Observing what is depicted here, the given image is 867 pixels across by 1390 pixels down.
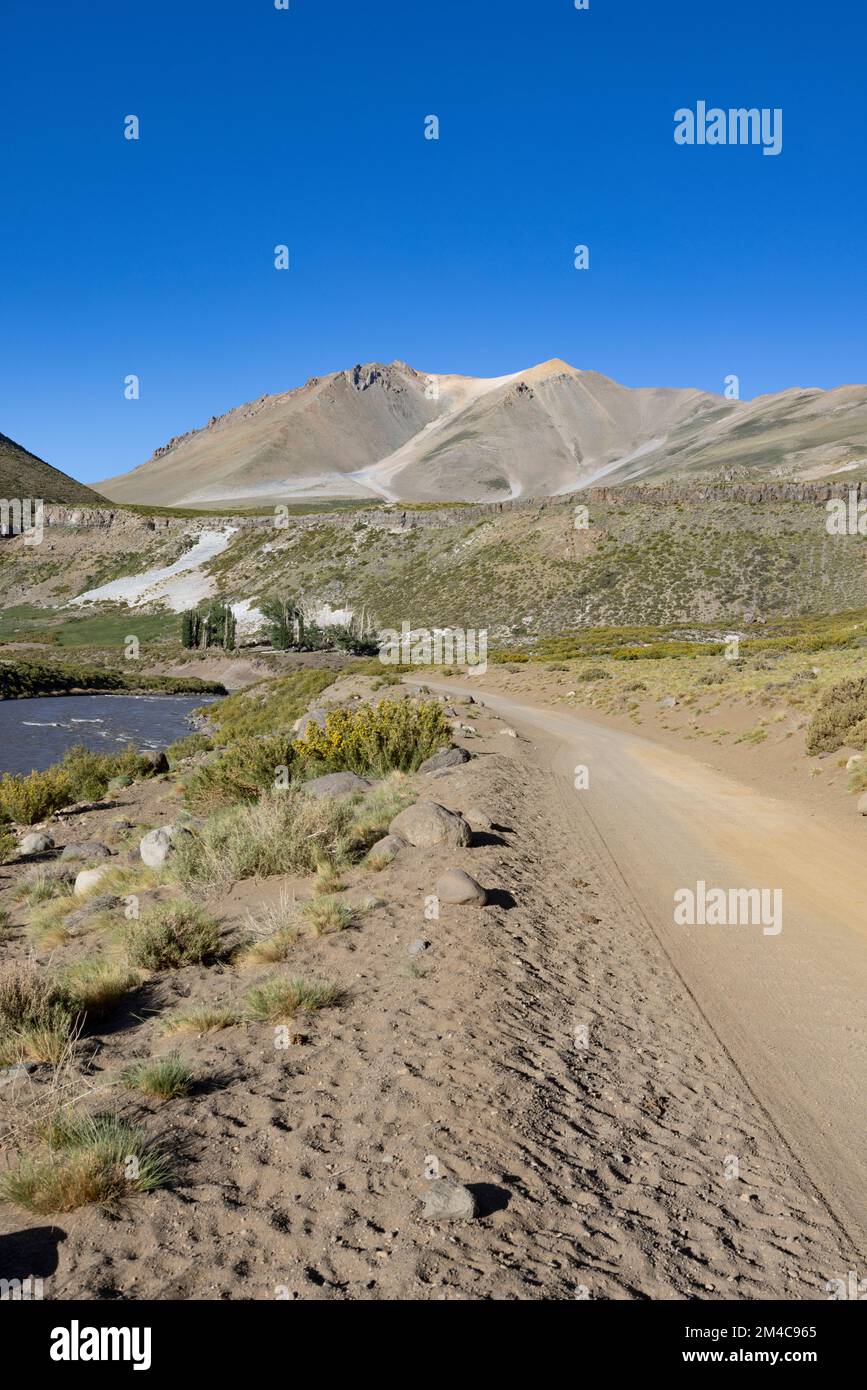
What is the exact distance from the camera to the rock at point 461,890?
7.80 m

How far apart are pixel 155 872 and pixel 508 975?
5774mm

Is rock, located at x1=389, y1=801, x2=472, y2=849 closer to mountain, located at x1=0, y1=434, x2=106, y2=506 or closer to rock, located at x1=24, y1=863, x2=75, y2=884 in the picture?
rock, located at x1=24, y1=863, x2=75, y2=884

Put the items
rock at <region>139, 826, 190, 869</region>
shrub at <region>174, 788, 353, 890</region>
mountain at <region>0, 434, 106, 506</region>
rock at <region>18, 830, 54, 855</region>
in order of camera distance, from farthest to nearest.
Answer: mountain at <region>0, 434, 106, 506</region>
rock at <region>18, 830, 54, 855</region>
rock at <region>139, 826, 190, 869</region>
shrub at <region>174, 788, 353, 890</region>

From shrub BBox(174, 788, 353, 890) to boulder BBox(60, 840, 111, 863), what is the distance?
3.20m

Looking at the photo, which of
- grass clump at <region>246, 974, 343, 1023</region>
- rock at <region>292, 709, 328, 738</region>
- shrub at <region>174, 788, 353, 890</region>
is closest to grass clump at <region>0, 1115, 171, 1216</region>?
grass clump at <region>246, 974, 343, 1023</region>

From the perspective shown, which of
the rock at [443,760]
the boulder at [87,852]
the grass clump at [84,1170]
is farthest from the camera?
the rock at [443,760]

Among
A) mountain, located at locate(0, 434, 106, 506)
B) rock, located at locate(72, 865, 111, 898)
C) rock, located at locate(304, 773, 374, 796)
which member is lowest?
rock, located at locate(72, 865, 111, 898)

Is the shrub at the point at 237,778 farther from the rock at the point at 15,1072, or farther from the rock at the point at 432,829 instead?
the rock at the point at 15,1072

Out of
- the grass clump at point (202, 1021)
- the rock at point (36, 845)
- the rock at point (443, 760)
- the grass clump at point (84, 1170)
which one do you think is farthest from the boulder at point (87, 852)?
the grass clump at point (84, 1170)

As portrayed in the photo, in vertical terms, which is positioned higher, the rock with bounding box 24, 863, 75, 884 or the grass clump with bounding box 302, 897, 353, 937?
the grass clump with bounding box 302, 897, 353, 937

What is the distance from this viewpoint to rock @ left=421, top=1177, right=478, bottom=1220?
11.6 ft

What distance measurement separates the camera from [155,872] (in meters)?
10.3

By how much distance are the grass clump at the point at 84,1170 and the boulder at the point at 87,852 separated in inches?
379
